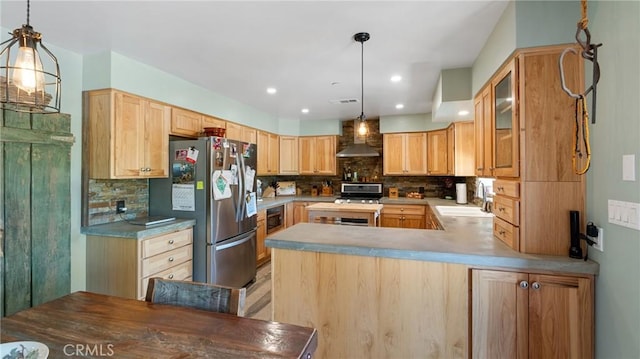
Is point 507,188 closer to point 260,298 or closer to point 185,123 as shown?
point 260,298

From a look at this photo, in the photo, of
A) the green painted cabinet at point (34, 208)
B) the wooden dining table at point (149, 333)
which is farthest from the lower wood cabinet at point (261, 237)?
the wooden dining table at point (149, 333)

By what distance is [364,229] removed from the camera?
2232 millimetres

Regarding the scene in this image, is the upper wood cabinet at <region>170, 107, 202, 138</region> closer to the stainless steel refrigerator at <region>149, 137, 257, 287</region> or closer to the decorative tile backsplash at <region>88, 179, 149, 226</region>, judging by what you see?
the stainless steel refrigerator at <region>149, 137, 257, 287</region>

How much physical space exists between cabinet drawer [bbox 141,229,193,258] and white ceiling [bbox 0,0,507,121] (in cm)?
165

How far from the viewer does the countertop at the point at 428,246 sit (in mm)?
1507

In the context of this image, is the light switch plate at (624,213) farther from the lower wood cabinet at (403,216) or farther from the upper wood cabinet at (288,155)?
the upper wood cabinet at (288,155)

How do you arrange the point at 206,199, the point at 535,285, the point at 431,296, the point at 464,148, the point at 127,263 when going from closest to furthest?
the point at 535,285
the point at 431,296
the point at 127,263
the point at 206,199
the point at 464,148

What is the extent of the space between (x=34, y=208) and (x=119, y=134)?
0.82 metres

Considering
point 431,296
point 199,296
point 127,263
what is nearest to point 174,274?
point 127,263

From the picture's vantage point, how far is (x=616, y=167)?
1280 mm

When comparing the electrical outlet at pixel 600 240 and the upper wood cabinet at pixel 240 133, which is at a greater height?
the upper wood cabinet at pixel 240 133

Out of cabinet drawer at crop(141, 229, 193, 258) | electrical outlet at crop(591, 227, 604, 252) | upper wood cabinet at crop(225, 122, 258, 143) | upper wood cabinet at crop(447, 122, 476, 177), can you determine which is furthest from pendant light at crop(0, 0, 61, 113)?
upper wood cabinet at crop(447, 122, 476, 177)

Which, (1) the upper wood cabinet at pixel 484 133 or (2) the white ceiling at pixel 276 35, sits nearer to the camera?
(2) the white ceiling at pixel 276 35

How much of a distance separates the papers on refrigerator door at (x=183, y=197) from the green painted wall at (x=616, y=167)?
3107 mm
